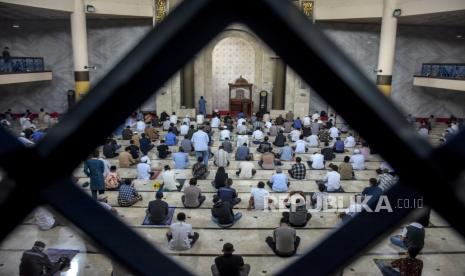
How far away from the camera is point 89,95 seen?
0.58 m

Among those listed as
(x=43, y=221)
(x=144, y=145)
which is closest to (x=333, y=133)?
(x=144, y=145)

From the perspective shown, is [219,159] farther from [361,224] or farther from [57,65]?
[57,65]

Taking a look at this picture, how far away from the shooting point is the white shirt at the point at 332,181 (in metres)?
9.08

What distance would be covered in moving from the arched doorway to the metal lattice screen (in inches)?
819

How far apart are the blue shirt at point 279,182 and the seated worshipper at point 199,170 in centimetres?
199

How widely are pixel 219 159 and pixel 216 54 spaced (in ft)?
37.8

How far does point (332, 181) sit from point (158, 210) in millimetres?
4165

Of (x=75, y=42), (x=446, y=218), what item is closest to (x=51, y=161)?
(x=446, y=218)

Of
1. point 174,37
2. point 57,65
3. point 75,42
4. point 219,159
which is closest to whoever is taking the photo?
point 174,37

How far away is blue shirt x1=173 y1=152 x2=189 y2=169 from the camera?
10.6 metres

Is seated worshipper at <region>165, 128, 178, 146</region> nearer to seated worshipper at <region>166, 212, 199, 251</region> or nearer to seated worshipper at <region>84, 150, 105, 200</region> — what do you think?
seated worshipper at <region>84, 150, 105, 200</region>

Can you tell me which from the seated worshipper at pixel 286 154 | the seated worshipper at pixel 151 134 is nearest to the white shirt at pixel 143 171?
the seated worshipper at pixel 286 154

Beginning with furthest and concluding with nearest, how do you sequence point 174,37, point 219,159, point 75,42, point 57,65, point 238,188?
point 57,65 < point 75,42 < point 219,159 < point 238,188 < point 174,37

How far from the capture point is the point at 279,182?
8977mm
